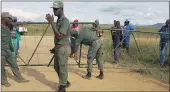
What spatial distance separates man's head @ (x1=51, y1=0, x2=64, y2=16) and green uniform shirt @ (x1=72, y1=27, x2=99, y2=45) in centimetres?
133

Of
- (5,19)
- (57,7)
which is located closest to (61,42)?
(57,7)

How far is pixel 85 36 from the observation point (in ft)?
28.8

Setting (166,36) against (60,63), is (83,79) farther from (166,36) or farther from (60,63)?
(166,36)

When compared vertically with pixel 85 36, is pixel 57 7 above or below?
above

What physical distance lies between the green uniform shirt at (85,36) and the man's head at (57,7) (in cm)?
133

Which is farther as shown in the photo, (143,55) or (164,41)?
(143,55)

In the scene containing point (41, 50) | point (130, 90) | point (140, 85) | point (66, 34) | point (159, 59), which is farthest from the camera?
point (41, 50)

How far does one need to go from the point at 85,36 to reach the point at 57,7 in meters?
1.77

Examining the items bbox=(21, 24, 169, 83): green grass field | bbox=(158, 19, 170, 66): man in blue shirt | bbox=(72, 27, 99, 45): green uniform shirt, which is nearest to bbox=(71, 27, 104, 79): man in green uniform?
bbox=(72, 27, 99, 45): green uniform shirt

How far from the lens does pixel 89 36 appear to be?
884cm

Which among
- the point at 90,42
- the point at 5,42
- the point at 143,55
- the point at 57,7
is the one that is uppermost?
the point at 57,7

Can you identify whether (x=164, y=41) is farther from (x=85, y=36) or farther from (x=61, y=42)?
(x=61, y=42)

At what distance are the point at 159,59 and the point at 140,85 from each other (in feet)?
11.3

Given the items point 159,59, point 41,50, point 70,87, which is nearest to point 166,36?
point 159,59
